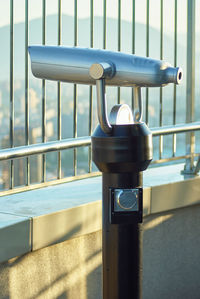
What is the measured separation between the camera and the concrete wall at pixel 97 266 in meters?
2.01

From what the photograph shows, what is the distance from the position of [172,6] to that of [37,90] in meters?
0.98

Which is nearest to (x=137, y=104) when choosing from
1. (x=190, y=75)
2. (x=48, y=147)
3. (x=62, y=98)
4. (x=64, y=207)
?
(x=48, y=147)

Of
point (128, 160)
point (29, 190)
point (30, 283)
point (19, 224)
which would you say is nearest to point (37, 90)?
point (29, 190)

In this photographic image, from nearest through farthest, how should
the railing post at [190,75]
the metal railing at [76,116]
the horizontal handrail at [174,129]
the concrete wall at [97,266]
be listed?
the concrete wall at [97,266] < the metal railing at [76,116] < the horizontal handrail at [174,129] < the railing post at [190,75]

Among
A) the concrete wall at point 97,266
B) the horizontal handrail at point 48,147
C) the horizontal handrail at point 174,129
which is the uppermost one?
the horizontal handrail at point 174,129

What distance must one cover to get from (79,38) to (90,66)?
105 cm

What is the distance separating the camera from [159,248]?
2.57 m

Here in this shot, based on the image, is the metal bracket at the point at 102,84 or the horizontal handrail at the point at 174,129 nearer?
the metal bracket at the point at 102,84

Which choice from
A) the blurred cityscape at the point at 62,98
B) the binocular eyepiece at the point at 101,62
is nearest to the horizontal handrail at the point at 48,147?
the blurred cityscape at the point at 62,98

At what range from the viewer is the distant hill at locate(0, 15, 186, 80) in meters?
2.16

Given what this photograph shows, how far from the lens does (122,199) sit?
147cm

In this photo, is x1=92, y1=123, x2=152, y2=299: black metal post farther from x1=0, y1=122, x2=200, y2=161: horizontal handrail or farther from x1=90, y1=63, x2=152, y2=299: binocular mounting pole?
x1=0, y1=122, x2=200, y2=161: horizontal handrail

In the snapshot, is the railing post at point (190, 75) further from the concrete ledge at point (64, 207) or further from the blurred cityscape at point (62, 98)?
the concrete ledge at point (64, 207)

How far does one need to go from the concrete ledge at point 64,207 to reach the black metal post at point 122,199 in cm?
47
